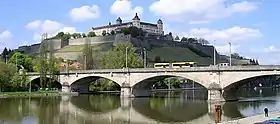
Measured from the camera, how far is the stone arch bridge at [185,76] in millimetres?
A: 58506

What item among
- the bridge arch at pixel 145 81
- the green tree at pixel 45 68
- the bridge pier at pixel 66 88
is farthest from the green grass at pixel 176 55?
the bridge arch at pixel 145 81

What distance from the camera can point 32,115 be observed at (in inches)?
1719

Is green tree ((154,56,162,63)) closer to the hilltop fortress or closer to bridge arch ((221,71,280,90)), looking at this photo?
the hilltop fortress

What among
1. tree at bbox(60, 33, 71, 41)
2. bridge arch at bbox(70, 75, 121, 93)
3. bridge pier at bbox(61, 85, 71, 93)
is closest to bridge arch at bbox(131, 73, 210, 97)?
bridge arch at bbox(70, 75, 121, 93)

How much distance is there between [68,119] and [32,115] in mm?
5664

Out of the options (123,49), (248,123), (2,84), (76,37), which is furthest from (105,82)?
(76,37)

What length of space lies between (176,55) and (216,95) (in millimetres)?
106226

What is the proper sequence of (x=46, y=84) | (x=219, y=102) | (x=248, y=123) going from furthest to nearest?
(x=46, y=84)
(x=219, y=102)
(x=248, y=123)

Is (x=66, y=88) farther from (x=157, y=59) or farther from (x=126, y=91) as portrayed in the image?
(x=157, y=59)

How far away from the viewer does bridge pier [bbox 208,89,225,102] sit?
5981cm

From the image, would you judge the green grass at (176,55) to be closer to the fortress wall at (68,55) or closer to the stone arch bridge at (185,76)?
the fortress wall at (68,55)

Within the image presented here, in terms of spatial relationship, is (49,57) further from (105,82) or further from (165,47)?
(165,47)

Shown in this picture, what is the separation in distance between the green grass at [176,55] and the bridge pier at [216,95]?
92.1 meters

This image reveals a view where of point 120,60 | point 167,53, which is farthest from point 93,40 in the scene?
point 120,60
